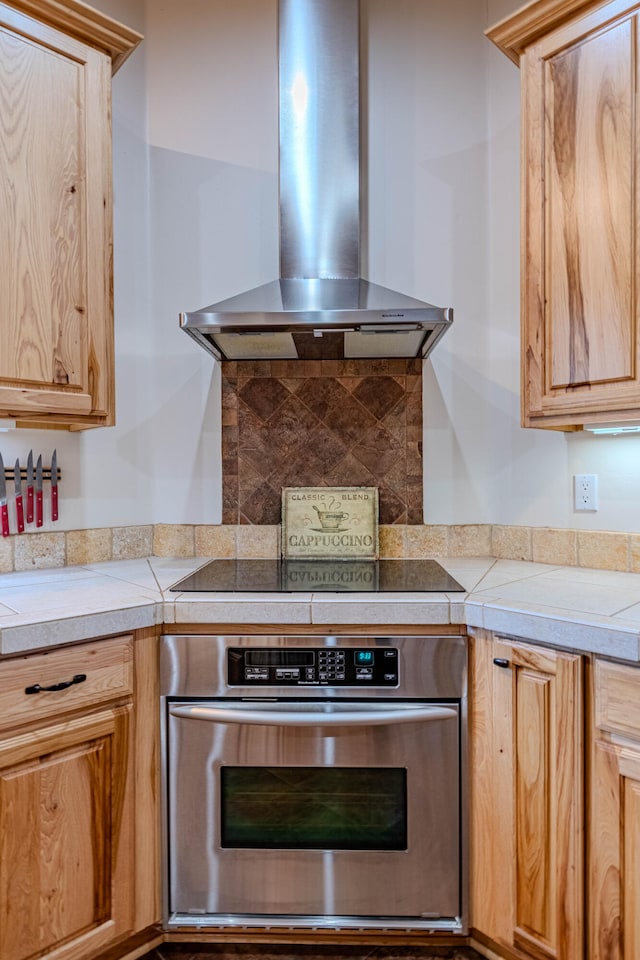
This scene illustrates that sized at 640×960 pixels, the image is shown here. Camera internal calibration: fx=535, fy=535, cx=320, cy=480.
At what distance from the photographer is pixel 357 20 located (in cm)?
172

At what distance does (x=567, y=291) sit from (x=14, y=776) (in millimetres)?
1680

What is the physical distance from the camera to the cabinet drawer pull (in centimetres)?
110

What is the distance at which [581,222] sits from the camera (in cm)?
134

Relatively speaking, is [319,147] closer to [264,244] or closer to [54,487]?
[264,244]

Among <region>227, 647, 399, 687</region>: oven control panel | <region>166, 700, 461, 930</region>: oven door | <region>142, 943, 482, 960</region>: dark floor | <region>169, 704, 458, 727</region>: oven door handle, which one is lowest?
<region>142, 943, 482, 960</region>: dark floor

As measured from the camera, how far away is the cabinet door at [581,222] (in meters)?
1.27

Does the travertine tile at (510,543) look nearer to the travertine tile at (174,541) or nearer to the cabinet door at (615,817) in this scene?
the cabinet door at (615,817)

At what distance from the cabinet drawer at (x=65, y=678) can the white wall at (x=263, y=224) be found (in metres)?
0.69

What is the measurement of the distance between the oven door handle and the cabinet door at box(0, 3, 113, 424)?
0.84m

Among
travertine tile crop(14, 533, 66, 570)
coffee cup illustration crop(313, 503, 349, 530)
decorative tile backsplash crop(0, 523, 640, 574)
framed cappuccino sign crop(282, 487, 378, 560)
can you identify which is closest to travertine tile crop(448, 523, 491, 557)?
decorative tile backsplash crop(0, 523, 640, 574)

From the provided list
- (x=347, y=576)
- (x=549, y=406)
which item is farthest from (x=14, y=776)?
(x=549, y=406)

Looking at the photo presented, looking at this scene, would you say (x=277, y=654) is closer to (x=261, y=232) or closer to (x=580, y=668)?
(x=580, y=668)

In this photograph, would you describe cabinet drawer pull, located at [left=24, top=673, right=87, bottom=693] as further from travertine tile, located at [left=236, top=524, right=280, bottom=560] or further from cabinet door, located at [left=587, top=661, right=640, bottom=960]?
cabinet door, located at [left=587, top=661, right=640, bottom=960]

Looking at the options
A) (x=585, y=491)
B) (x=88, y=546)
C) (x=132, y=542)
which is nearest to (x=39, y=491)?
(x=88, y=546)
